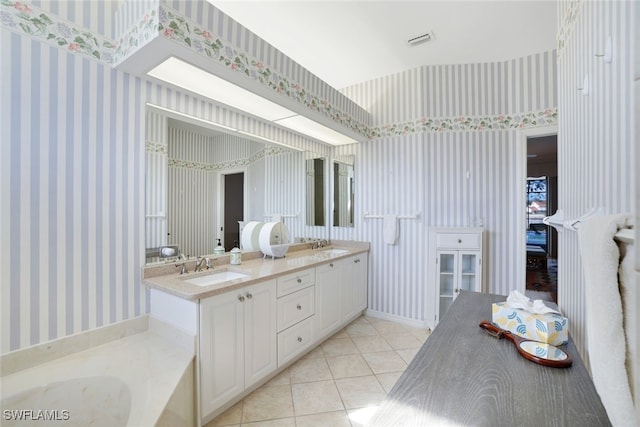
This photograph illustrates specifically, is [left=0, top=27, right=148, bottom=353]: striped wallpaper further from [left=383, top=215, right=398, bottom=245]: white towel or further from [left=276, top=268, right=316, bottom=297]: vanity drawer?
[left=383, top=215, right=398, bottom=245]: white towel

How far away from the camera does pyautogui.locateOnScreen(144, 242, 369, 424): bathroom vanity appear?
5.29ft

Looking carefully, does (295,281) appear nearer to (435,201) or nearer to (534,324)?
(534,324)

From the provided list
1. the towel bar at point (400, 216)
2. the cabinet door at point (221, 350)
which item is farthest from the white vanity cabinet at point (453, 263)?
the cabinet door at point (221, 350)

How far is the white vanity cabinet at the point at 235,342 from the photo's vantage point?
161 centimetres

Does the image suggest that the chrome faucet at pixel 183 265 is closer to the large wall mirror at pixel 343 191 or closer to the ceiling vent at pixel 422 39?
the large wall mirror at pixel 343 191

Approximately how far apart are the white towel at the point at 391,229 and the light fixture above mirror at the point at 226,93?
1.26 m

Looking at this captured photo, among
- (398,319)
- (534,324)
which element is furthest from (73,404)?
(398,319)

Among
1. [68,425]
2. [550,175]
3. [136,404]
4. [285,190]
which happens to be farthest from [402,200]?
[550,175]

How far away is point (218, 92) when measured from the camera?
6.66 ft

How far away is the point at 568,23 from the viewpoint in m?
1.12

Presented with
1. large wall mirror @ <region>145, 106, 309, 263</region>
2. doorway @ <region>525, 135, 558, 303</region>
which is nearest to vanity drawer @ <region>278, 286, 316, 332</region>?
large wall mirror @ <region>145, 106, 309, 263</region>

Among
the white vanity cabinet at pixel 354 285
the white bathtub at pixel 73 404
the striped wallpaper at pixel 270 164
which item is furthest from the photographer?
the white vanity cabinet at pixel 354 285

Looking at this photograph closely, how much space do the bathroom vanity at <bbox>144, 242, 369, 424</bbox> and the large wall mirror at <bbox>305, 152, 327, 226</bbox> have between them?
0.86m

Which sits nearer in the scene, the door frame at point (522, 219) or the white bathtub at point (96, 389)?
the white bathtub at point (96, 389)
